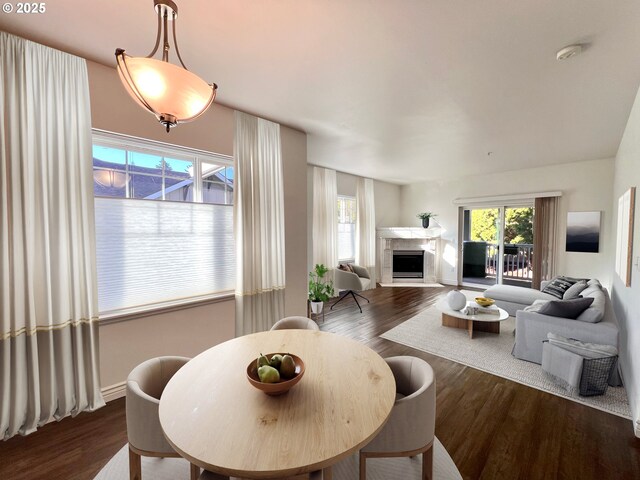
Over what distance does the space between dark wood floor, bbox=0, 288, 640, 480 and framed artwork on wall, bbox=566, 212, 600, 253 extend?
404 centimetres

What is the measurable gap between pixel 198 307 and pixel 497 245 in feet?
20.7

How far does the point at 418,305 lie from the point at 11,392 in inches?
203

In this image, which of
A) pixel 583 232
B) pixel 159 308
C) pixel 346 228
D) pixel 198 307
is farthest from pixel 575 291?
pixel 159 308

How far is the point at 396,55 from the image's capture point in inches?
75.6

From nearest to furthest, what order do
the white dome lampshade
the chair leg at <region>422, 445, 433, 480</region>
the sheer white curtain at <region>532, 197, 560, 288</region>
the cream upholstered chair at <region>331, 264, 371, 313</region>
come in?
1. the chair leg at <region>422, 445, 433, 480</region>
2. the white dome lampshade
3. the cream upholstered chair at <region>331, 264, 371, 313</region>
4. the sheer white curtain at <region>532, 197, 560, 288</region>

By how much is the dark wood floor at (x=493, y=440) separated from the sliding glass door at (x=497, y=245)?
445cm

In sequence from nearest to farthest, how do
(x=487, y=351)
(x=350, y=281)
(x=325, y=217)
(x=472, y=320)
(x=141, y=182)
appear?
(x=141, y=182), (x=487, y=351), (x=472, y=320), (x=350, y=281), (x=325, y=217)

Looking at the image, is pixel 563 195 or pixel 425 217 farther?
pixel 425 217

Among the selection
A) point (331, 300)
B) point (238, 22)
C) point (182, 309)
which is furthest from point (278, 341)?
point (331, 300)

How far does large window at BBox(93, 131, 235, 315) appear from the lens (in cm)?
228

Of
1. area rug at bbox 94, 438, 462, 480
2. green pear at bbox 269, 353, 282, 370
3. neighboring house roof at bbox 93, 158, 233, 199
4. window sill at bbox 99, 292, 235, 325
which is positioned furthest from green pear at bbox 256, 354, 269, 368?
neighboring house roof at bbox 93, 158, 233, 199

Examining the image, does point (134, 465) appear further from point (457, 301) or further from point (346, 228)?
point (346, 228)

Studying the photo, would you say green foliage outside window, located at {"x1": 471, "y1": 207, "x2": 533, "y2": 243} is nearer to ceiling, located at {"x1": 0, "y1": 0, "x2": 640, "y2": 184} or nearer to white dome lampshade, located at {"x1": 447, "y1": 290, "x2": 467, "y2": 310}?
ceiling, located at {"x1": 0, "y1": 0, "x2": 640, "y2": 184}

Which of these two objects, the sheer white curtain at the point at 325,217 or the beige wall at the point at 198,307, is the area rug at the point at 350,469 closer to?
the beige wall at the point at 198,307
